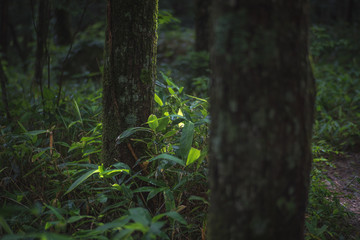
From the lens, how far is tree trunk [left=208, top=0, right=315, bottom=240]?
100cm

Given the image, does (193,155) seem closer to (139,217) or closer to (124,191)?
(124,191)

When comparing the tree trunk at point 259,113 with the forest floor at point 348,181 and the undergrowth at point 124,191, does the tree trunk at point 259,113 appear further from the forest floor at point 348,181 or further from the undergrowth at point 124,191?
the forest floor at point 348,181

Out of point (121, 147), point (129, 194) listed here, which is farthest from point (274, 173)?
point (121, 147)

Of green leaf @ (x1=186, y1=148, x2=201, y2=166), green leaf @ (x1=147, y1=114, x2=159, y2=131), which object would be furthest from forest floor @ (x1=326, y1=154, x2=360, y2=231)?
green leaf @ (x1=147, y1=114, x2=159, y2=131)

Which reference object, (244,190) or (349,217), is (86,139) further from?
(349,217)

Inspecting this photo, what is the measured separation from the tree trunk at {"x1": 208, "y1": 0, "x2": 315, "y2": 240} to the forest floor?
45.5 inches

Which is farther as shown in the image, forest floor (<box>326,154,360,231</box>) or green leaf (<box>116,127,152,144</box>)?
forest floor (<box>326,154,360,231</box>)

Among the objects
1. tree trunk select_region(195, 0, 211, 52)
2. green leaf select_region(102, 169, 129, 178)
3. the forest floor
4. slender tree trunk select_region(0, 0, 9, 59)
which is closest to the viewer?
green leaf select_region(102, 169, 129, 178)

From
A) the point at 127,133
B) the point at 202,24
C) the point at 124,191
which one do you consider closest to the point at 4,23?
the point at 202,24

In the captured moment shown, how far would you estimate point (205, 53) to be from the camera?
5.19m

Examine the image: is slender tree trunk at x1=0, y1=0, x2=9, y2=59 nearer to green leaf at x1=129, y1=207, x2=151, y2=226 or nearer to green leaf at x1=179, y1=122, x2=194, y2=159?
green leaf at x1=179, y1=122, x2=194, y2=159

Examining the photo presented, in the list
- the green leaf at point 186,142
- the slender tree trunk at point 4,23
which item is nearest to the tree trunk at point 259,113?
the green leaf at point 186,142

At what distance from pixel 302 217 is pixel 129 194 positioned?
3.16 feet

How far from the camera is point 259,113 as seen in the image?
3.32ft
